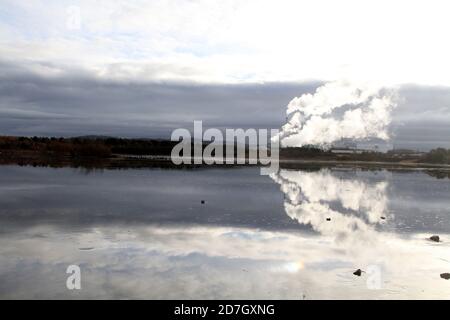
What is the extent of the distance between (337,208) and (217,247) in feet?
44.3

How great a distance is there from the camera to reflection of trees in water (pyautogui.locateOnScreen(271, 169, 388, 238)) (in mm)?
22062

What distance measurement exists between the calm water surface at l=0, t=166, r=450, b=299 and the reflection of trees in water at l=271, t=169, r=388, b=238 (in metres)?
0.10

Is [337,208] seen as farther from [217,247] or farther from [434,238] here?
[217,247]

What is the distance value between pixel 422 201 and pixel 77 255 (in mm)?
23991

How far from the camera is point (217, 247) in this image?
16.6 meters

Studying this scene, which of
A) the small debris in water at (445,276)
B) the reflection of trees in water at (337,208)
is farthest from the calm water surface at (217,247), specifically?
the small debris in water at (445,276)

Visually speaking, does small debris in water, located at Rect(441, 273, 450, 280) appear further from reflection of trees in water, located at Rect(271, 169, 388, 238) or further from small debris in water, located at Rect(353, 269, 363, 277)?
reflection of trees in water, located at Rect(271, 169, 388, 238)

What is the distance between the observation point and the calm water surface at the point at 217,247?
12.4m

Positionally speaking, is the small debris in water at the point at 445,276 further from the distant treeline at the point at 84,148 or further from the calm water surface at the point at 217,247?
the distant treeline at the point at 84,148

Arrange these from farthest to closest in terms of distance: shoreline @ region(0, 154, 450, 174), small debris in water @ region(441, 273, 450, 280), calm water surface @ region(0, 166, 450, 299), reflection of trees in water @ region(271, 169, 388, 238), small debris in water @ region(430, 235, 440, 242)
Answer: shoreline @ region(0, 154, 450, 174)
reflection of trees in water @ region(271, 169, 388, 238)
small debris in water @ region(430, 235, 440, 242)
small debris in water @ region(441, 273, 450, 280)
calm water surface @ region(0, 166, 450, 299)

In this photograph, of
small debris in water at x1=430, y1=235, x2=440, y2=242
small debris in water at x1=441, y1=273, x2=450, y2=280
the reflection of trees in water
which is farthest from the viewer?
the reflection of trees in water

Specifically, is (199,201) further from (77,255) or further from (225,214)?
(77,255)

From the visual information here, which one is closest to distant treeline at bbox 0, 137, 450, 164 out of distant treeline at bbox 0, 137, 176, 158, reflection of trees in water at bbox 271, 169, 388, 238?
distant treeline at bbox 0, 137, 176, 158

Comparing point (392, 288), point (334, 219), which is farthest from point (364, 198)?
point (392, 288)
